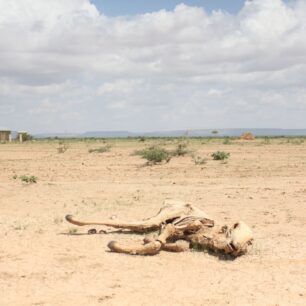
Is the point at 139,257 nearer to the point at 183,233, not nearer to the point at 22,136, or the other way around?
the point at 183,233

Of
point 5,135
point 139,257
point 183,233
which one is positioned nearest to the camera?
point 139,257

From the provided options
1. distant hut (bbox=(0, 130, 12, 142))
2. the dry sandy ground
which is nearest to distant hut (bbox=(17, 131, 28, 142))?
distant hut (bbox=(0, 130, 12, 142))

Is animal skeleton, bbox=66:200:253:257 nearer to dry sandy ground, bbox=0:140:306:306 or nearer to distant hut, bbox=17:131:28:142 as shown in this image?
dry sandy ground, bbox=0:140:306:306

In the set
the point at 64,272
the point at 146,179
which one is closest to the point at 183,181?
the point at 146,179

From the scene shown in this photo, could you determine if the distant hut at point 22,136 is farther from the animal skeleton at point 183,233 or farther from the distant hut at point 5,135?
the animal skeleton at point 183,233

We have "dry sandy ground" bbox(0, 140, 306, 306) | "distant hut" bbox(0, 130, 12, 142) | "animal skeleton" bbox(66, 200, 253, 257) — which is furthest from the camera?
"distant hut" bbox(0, 130, 12, 142)

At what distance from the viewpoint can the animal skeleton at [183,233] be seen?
8.41m

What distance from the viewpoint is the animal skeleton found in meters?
8.41

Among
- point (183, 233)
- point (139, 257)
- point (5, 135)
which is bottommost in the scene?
point (139, 257)

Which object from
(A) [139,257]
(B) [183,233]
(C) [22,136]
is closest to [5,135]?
(C) [22,136]

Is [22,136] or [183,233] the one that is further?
[22,136]

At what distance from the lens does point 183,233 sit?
30.0ft

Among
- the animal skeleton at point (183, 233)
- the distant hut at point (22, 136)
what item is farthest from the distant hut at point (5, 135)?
the animal skeleton at point (183, 233)

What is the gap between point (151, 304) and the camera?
252 inches
